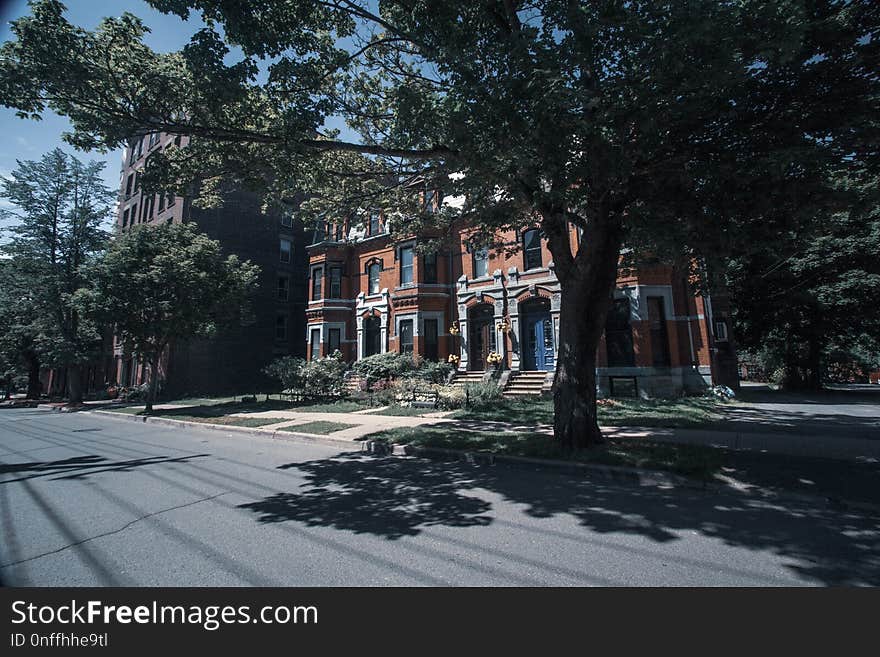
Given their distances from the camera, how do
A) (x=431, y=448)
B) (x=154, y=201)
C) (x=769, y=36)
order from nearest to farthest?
(x=769, y=36) < (x=431, y=448) < (x=154, y=201)

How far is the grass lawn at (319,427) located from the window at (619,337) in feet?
36.5

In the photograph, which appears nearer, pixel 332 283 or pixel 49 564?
pixel 49 564

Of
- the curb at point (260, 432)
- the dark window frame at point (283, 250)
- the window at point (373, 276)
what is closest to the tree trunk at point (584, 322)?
the curb at point (260, 432)

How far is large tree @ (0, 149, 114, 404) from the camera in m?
25.1

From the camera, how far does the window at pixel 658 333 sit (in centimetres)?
1617

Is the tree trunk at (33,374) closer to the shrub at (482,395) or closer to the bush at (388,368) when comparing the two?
the bush at (388,368)

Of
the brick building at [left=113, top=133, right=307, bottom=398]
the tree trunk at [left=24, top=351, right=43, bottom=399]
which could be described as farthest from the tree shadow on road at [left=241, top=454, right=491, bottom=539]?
the tree trunk at [left=24, top=351, right=43, bottom=399]

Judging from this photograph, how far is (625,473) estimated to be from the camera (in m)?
6.14

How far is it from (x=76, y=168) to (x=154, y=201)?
4732 mm

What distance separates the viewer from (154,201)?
30.8m

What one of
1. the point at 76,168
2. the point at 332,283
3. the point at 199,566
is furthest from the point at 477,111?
the point at 76,168

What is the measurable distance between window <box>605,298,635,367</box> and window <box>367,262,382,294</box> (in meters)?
13.4

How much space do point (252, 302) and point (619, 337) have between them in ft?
75.9
